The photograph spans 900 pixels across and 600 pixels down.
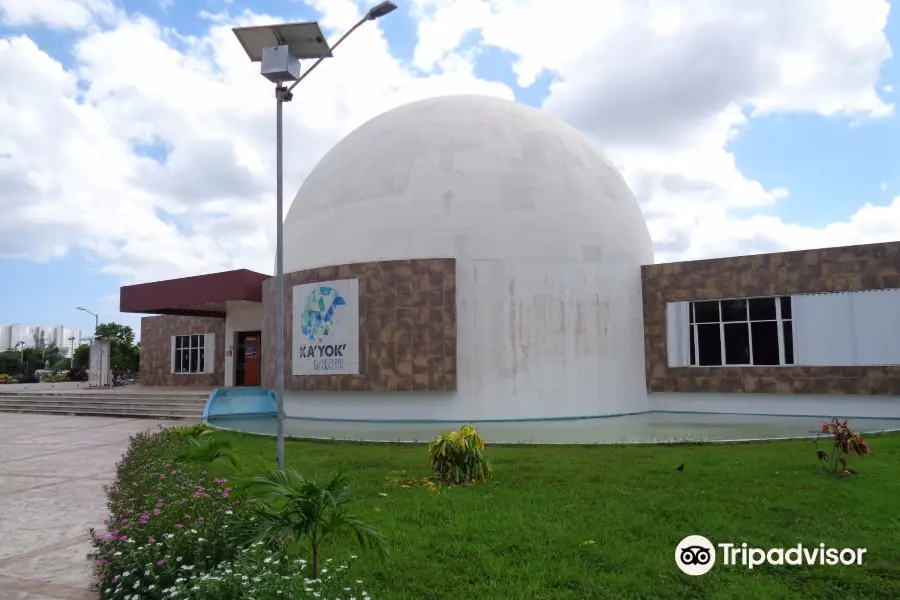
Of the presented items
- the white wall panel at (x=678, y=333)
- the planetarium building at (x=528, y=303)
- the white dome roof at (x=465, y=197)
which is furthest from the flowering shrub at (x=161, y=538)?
the white wall panel at (x=678, y=333)

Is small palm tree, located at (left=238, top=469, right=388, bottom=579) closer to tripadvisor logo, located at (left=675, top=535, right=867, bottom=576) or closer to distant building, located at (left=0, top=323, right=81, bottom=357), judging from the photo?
tripadvisor logo, located at (left=675, top=535, right=867, bottom=576)

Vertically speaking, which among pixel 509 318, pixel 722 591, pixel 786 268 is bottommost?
pixel 722 591

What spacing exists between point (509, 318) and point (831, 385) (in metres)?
8.99

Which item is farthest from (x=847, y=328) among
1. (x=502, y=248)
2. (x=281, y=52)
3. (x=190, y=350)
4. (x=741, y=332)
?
(x=190, y=350)

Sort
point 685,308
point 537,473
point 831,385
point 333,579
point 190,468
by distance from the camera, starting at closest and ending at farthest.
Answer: point 333,579 < point 190,468 < point 537,473 < point 831,385 < point 685,308

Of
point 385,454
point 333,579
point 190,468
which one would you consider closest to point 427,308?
point 385,454

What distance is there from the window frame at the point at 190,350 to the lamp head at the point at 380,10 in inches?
931

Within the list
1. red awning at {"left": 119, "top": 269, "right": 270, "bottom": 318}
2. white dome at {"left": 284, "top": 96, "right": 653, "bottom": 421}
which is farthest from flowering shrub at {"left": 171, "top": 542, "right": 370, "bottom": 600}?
red awning at {"left": 119, "top": 269, "right": 270, "bottom": 318}

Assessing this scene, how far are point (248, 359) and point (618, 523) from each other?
22855 mm

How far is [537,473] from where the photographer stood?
354 inches

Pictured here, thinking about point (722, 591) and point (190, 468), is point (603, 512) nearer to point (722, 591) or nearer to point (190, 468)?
point (722, 591)

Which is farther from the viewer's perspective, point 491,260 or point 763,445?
point 491,260

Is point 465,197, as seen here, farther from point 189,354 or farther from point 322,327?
point 189,354

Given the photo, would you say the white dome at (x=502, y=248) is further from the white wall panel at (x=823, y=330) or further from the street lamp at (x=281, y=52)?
the street lamp at (x=281, y=52)
